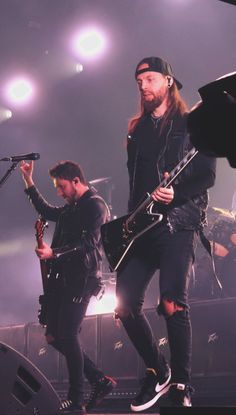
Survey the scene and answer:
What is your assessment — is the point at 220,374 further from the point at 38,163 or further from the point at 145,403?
the point at 38,163

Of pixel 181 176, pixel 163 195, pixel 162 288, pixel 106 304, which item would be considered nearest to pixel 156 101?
pixel 181 176

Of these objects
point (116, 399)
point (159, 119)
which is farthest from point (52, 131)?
point (159, 119)

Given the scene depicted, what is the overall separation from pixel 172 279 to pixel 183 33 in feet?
22.9

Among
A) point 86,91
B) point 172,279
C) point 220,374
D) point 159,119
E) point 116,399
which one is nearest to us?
point 172,279

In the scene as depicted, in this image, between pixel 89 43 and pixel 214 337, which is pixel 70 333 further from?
pixel 89 43

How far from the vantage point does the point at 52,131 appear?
37.2 feet

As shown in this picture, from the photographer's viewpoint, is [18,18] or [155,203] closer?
[155,203]

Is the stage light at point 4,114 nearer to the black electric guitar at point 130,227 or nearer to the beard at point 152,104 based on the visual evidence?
the beard at point 152,104

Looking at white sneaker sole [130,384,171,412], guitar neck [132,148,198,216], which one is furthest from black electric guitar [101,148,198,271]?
white sneaker sole [130,384,171,412]

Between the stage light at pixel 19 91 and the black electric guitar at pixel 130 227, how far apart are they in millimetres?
7254

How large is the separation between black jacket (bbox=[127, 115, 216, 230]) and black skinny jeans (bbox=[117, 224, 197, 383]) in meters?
0.09

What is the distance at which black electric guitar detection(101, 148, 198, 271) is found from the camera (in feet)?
12.0

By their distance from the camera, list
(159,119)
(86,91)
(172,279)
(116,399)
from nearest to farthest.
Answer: (172,279) → (159,119) → (116,399) → (86,91)

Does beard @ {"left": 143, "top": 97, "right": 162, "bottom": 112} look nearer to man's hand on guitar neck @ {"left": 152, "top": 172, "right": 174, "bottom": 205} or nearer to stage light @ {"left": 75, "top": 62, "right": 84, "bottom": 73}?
man's hand on guitar neck @ {"left": 152, "top": 172, "right": 174, "bottom": 205}
